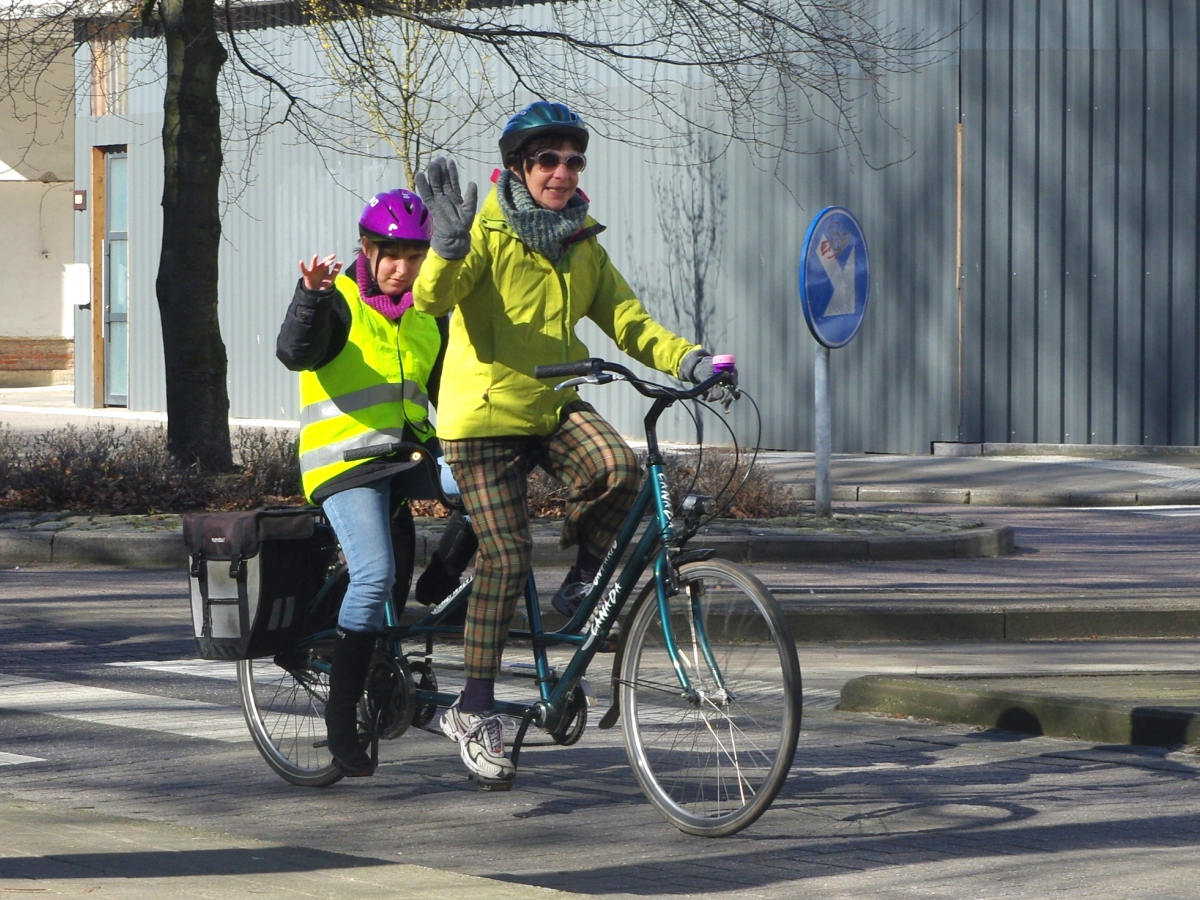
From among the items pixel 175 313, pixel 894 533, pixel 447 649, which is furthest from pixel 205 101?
pixel 447 649

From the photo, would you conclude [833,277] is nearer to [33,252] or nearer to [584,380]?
[584,380]

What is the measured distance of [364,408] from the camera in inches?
206

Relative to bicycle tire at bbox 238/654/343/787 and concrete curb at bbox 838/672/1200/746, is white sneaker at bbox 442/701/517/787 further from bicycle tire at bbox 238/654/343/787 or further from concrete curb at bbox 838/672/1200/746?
concrete curb at bbox 838/672/1200/746

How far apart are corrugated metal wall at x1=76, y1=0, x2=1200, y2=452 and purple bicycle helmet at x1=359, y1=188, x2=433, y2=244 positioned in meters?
15.5

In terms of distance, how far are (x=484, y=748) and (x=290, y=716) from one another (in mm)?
915

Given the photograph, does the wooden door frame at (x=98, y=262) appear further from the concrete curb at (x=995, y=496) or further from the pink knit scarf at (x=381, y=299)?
the pink knit scarf at (x=381, y=299)

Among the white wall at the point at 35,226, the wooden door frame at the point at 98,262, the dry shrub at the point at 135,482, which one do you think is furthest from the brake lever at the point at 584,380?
the white wall at the point at 35,226

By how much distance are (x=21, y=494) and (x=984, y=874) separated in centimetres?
1034

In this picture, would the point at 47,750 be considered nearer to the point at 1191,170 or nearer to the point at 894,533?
the point at 894,533

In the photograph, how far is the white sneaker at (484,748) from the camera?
5070mm

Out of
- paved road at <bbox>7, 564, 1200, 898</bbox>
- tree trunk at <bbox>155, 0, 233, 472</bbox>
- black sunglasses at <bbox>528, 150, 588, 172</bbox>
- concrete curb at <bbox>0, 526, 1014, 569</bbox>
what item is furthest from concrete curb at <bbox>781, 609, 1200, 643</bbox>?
tree trunk at <bbox>155, 0, 233, 472</bbox>

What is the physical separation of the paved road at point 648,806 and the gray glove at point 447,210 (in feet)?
4.94

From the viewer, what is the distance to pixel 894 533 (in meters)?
13.1

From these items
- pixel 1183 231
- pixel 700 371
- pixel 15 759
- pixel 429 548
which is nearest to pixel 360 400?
pixel 700 371
